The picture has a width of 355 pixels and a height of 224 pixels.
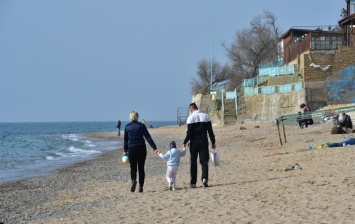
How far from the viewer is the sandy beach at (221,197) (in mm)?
8398

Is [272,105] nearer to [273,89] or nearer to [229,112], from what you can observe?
[273,89]

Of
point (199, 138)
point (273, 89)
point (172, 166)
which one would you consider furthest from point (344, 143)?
point (273, 89)

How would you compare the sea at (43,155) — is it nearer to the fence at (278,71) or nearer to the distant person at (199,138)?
the distant person at (199,138)

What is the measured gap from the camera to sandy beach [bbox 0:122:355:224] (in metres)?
8.40

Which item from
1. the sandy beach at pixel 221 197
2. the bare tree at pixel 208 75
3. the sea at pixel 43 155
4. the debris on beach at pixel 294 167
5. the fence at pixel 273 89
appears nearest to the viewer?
the sandy beach at pixel 221 197

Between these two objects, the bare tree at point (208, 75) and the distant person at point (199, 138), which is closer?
the distant person at point (199, 138)

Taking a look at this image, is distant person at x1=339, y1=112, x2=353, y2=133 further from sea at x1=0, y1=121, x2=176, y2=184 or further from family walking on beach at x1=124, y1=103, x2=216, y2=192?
sea at x1=0, y1=121, x2=176, y2=184

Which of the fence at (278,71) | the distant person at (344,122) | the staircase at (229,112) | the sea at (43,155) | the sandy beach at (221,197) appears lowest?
the sea at (43,155)

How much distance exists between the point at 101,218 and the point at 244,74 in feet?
189

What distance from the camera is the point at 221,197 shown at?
33.2 ft

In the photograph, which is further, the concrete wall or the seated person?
the concrete wall

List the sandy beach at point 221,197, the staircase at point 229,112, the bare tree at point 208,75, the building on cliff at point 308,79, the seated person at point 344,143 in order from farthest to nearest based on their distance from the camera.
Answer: the bare tree at point 208,75 < the staircase at point 229,112 < the building on cliff at point 308,79 < the seated person at point 344,143 < the sandy beach at point 221,197

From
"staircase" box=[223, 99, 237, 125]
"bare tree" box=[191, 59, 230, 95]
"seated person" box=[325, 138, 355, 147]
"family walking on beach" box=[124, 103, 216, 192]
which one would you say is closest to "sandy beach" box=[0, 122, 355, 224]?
"family walking on beach" box=[124, 103, 216, 192]

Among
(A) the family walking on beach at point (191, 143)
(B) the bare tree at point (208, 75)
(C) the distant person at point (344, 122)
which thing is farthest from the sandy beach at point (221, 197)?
(B) the bare tree at point (208, 75)
